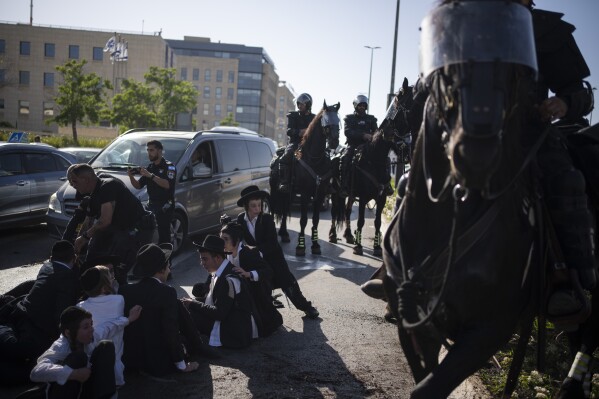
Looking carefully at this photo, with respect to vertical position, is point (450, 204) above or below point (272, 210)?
above

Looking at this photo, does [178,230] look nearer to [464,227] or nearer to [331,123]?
[331,123]

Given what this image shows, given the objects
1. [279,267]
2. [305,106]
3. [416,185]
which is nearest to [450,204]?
[416,185]

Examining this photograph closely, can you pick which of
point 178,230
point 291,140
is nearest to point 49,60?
point 291,140

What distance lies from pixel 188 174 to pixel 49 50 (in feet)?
249

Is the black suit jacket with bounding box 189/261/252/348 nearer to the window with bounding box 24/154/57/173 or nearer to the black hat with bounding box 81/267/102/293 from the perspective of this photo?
the black hat with bounding box 81/267/102/293

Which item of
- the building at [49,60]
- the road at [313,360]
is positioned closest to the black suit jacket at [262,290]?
the road at [313,360]

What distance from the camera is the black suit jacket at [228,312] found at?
6297mm

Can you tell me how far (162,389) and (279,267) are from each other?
2667 millimetres

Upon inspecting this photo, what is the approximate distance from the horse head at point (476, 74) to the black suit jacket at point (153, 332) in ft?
11.2

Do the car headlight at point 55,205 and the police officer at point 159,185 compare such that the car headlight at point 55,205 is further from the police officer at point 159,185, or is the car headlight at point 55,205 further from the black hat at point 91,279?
the black hat at point 91,279

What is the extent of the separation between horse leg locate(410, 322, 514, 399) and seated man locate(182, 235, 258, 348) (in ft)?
11.2

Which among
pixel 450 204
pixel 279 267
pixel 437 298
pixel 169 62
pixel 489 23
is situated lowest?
pixel 279 267

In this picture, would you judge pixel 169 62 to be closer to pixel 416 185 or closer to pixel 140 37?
pixel 140 37

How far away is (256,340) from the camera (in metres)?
6.67
